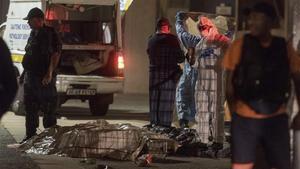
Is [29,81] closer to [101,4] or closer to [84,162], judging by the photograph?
[84,162]

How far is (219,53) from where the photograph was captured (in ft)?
32.0

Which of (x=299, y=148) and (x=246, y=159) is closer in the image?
(x=246, y=159)

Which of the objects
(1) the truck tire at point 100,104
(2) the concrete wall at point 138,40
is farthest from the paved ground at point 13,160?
(2) the concrete wall at point 138,40

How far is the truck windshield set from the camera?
14677 millimetres

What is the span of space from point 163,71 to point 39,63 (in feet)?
6.45

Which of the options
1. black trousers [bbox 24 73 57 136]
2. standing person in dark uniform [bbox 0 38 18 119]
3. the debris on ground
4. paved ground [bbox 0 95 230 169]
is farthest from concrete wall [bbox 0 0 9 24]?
standing person in dark uniform [bbox 0 38 18 119]

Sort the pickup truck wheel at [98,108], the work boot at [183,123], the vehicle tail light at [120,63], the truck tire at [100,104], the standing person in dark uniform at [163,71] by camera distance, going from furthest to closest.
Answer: the pickup truck wheel at [98,108]
the truck tire at [100,104]
the vehicle tail light at [120,63]
the work boot at [183,123]
the standing person in dark uniform at [163,71]

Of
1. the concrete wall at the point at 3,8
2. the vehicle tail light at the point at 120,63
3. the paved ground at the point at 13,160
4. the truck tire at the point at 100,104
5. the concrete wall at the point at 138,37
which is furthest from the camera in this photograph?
the concrete wall at the point at 3,8

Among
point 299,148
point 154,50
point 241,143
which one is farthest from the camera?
point 154,50

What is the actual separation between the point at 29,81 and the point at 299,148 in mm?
4873

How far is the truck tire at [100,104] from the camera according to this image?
1460 centimetres

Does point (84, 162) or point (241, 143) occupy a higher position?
point (241, 143)

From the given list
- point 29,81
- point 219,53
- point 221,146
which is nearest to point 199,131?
point 221,146

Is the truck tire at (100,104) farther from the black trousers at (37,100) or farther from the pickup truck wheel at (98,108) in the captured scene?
the black trousers at (37,100)
